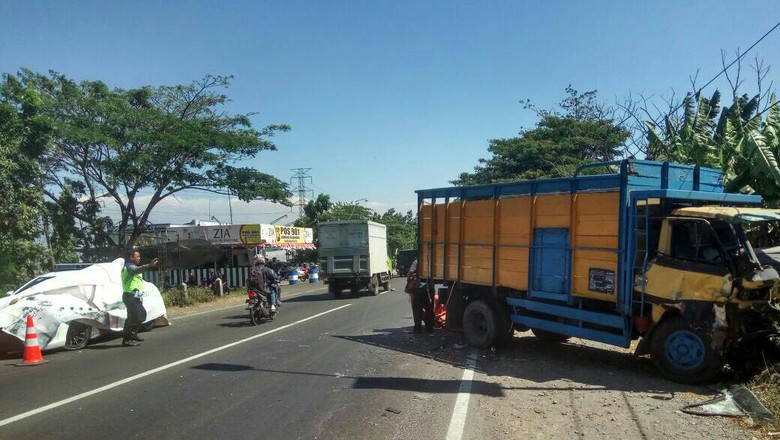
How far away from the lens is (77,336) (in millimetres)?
10828

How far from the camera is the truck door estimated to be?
8.34 metres

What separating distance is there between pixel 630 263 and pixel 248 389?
5205mm

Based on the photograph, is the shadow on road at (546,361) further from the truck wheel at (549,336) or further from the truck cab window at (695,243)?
the truck cab window at (695,243)

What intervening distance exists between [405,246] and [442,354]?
52.7m

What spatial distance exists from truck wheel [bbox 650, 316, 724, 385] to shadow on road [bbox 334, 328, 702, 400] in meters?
0.16

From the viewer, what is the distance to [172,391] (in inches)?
276

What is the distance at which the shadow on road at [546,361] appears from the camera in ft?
23.4

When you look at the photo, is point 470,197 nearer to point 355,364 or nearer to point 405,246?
point 355,364

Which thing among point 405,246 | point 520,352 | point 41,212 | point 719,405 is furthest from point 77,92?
point 405,246

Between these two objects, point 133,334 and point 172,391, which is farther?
point 133,334

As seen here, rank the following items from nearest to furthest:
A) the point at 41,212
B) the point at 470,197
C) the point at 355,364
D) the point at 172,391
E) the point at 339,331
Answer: the point at 172,391 → the point at 355,364 → the point at 470,197 → the point at 339,331 → the point at 41,212

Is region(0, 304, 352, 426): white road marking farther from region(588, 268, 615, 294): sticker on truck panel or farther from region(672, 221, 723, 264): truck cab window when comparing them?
region(672, 221, 723, 264): truck cab window

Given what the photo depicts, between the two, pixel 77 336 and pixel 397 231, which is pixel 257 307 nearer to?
pixel 77 336

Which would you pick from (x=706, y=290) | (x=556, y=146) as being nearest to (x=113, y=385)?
(x=706, y=290)
